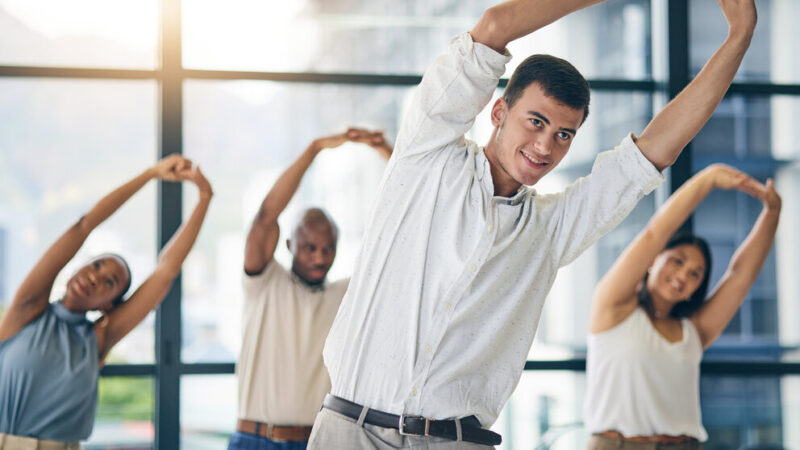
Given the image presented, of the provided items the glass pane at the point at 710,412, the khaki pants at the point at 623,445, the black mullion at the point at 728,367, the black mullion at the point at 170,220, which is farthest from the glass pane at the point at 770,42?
the black mullion at the point at 170,220

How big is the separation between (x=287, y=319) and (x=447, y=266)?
153 centimetres

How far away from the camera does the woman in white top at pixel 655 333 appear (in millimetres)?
3090

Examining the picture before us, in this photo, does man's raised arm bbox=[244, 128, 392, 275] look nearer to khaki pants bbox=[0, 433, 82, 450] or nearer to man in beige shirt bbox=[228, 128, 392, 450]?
man in beige shirt bbox=[228, 128, 392, 450]

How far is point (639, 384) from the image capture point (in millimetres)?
3098

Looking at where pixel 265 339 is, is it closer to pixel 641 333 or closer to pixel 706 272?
pixel 641 333

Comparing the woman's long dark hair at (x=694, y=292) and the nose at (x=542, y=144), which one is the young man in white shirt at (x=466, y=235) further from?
the woman's long dark hair at (x=694, y=292)

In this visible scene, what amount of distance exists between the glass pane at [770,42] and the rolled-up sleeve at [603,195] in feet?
7.40

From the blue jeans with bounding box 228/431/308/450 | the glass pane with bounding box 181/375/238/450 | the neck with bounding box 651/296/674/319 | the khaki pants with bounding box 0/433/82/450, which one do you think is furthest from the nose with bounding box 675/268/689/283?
the khaki pants with bounding box 0/433/82/450

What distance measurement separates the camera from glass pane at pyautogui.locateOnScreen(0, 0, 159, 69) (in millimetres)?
3377

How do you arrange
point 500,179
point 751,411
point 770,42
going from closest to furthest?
1. point 500,179
2. point 751,411
3. point 770,42

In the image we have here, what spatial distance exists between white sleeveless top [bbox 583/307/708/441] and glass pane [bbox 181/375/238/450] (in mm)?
1385

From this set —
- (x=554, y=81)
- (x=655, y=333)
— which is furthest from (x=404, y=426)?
(x=655, y=333)

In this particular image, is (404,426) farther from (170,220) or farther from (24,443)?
(170,220)

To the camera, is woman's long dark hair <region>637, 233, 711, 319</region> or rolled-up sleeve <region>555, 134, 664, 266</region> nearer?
rolled-up sleeve <region>555, 134, 664, 266</region>
